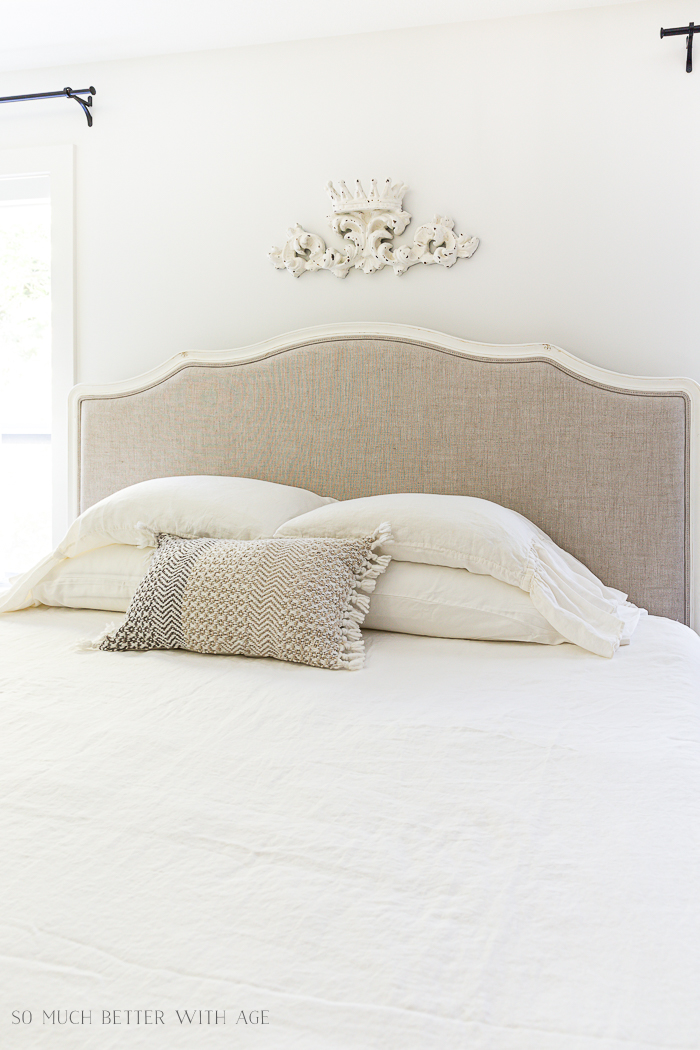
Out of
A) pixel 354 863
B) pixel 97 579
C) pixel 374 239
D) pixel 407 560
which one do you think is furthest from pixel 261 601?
pixel 374 239

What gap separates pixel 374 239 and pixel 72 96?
115 centimetres

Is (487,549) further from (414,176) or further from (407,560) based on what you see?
(414,176)

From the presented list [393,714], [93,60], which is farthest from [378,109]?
[393,714]

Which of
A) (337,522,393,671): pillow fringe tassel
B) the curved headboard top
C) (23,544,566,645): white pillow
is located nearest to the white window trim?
the curved headboard top

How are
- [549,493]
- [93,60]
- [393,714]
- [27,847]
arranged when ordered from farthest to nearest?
[93,60] < [549,493] < [393,714] < [27,847]

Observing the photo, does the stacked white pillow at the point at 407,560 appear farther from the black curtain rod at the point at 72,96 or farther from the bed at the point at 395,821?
the black curtain rod at the point at 72,96

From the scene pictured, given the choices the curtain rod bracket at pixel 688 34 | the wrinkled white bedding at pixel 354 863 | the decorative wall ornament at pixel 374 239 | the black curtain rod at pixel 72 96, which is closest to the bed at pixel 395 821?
the wrinkled white bedding at pixel 354 863

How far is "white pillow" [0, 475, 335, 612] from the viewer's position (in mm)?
1889

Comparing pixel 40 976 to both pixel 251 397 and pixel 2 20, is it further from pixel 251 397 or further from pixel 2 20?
pixel 2 20

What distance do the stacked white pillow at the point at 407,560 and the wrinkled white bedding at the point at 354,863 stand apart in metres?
0.29

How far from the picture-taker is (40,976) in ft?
2.11

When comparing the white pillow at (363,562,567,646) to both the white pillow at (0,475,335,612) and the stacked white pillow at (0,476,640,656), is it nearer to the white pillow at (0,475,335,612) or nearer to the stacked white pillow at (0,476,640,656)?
the stacked white pillow at (0,476,640,656)

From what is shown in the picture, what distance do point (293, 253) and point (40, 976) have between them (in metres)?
2.16

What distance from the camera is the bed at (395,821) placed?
61cm
